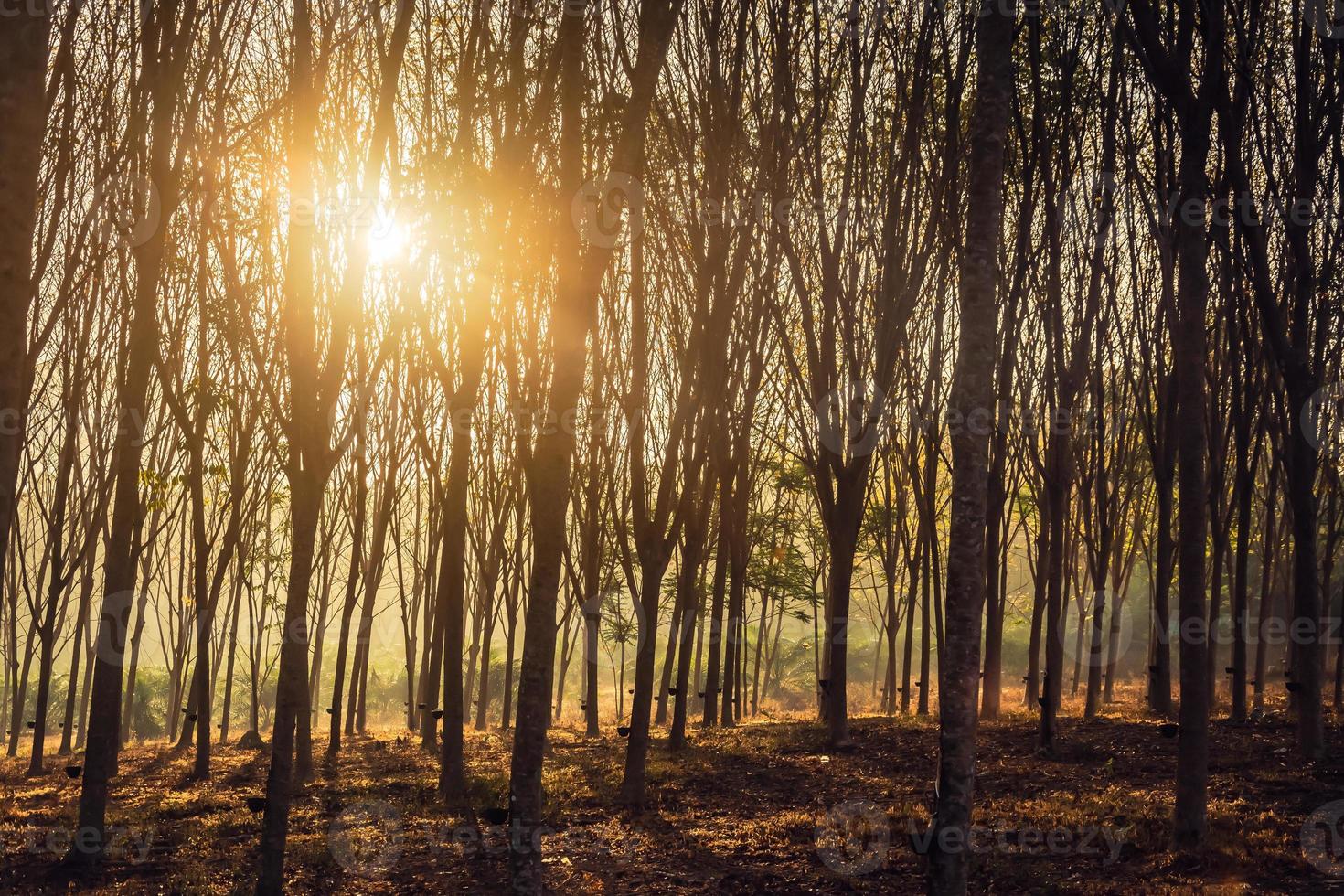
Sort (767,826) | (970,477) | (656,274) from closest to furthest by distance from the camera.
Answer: (970,477), (767,826), (656,274)

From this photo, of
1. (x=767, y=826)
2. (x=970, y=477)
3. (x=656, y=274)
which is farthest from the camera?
(x=656, y=274)

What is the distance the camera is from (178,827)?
8.22 metres

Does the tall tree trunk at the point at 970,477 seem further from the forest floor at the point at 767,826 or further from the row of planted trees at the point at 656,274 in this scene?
the forest floor at the point at 767,826

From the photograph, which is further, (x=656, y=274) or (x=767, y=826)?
(x=656, y=274)

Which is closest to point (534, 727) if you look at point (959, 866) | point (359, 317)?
point (959, 866)

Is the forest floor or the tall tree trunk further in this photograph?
the forest floor

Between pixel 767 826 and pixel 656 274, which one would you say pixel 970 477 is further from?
pixel 656 274

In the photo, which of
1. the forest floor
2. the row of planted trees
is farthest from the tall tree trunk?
the forest floor

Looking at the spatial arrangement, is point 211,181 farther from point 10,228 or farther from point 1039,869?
point 1039,869

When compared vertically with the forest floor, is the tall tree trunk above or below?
above

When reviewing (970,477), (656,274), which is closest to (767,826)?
(970,477)

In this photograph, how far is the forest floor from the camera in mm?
6016

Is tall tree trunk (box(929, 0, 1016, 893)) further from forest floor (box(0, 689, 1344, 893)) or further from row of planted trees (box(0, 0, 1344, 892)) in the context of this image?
forest floor (box(0, 689, 1344, 893))

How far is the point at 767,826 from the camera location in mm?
7570
